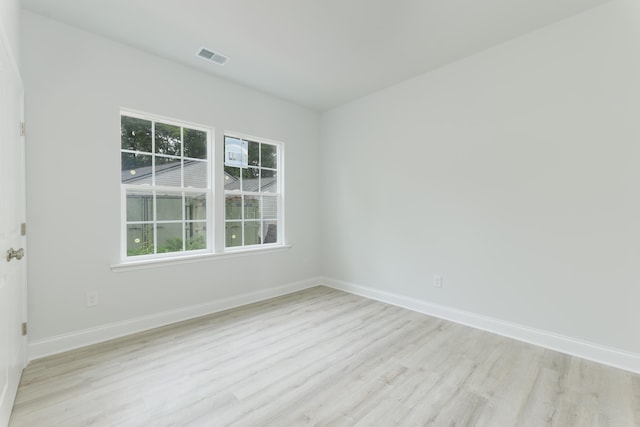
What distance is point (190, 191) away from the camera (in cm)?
326

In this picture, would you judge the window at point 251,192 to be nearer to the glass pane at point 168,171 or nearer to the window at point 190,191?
the window at point 190,191

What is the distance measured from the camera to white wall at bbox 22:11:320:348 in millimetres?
2340

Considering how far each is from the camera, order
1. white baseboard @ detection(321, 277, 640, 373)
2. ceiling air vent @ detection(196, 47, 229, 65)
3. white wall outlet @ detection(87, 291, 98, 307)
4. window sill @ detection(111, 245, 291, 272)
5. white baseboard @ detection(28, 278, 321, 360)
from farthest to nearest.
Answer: ceiling air vent @ detection(196, 47, 229, 65) → window sill @ detection(111, 245, 291, 272) → white wall outlet @ detection(87, 291, 98, 307) → white baseboard @ detection(28, 278, 321, 360) → white baseboard @ detection(321, 277, 640, 373)

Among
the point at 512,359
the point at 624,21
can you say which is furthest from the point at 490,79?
the point at 512,359

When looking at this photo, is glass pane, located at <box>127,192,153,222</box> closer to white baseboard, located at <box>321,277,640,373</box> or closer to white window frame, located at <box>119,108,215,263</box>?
white window frame, located at <box>119,108,215,263</box>

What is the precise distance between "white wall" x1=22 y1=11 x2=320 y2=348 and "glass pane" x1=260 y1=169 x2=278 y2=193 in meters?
0.87

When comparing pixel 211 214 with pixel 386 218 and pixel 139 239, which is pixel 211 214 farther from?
pixel 386 218

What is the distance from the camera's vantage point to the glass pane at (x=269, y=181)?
401 centimetres

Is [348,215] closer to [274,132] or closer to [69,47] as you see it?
[274,132]

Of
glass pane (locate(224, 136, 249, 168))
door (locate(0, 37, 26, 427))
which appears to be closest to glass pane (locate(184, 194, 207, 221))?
glass pane (locate(224, 136, 249, 168))

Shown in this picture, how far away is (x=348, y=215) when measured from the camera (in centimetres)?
423

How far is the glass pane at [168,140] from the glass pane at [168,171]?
0.09 m

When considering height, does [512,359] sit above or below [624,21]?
below

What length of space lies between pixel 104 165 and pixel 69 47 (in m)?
1.02
